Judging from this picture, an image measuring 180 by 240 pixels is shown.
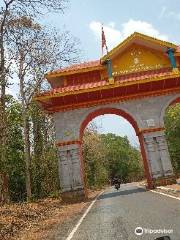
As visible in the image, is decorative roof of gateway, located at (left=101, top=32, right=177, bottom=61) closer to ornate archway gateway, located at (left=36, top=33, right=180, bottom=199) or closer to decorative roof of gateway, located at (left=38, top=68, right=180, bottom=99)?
ornate archway gateway, located at (left=36, top=33, right=180, bottom=199)

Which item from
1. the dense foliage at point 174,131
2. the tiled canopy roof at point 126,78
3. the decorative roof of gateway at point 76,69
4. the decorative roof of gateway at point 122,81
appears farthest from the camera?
the dense foliage at point 174,131

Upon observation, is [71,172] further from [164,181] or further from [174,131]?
[174,131]

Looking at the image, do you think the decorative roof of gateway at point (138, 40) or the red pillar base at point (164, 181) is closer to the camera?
the red pillar base at point (164, 181)

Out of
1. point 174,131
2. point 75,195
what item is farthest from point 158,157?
point 174,131

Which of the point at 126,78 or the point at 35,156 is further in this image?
Answer: the point at 35,156

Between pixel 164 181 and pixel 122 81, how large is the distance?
22.9 feet

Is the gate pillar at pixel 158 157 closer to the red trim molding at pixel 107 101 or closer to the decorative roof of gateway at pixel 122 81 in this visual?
the red trim molding at pixel 107 101

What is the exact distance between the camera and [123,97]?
987 inches

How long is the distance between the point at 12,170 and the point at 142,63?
1398 cm

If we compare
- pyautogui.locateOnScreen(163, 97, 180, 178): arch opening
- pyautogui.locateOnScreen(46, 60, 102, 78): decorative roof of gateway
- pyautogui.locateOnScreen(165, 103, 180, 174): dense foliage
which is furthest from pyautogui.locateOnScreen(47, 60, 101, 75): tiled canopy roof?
pyautogui.locateOnScreen(165, 103, 180, 174): dense foliage

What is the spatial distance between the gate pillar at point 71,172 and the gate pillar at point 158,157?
14.7ft

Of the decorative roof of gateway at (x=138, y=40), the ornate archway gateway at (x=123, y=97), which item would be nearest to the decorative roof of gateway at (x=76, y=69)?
the ornate archway gateway at (x=123, y=97)

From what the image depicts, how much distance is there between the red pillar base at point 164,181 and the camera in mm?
22969

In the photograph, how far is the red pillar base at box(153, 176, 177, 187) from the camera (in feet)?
75.4
